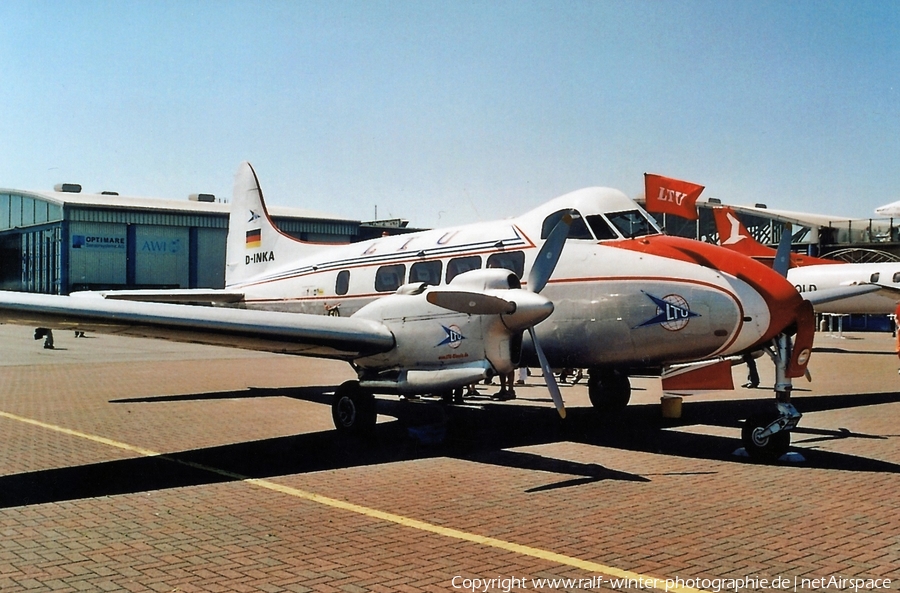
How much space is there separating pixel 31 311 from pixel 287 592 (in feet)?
18.4

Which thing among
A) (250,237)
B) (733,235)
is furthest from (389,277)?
(733,235)

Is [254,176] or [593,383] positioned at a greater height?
[254,176]

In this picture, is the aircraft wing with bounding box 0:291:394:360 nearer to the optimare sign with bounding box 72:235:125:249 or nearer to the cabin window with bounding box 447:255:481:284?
the cabin window with bounding box 447:255:481:284

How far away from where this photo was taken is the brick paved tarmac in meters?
5.99

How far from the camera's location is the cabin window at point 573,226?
478 inches

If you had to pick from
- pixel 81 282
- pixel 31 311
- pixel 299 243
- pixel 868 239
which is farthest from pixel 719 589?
pixel 868 239

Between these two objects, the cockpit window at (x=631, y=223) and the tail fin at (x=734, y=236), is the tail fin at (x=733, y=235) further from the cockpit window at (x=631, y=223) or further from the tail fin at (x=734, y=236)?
the cockpit window at (x=631, y=223)

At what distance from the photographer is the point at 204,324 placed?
33.6 feet

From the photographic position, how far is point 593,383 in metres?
14.9

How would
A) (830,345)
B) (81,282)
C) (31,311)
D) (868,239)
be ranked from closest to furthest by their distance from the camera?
(31,311), (830,345), (81,282), (868,239)

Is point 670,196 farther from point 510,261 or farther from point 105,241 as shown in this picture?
point 105,241

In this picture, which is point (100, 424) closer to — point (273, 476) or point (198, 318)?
point (198, 318)

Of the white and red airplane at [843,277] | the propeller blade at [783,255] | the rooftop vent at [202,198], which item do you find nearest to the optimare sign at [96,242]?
the rooftop vent at [202,198]

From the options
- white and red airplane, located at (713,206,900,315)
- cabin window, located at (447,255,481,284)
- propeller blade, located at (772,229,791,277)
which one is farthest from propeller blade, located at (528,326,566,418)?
white and red airplane, located at (713,206,900,315)
